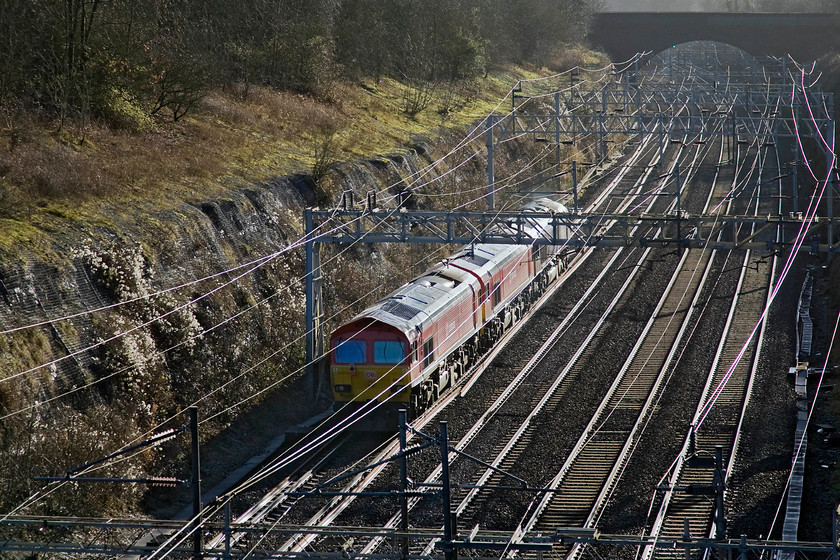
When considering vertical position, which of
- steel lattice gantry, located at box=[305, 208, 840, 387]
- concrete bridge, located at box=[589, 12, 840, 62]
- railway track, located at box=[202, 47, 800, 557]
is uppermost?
concrete bridge, located at box=[589, 12, 840, 62]

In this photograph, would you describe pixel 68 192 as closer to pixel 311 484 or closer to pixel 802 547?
pixel 311 484

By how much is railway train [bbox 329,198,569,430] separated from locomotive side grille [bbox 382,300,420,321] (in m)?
0.02

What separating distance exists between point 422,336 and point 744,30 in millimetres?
61376

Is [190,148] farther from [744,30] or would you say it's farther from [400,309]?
[744,30]

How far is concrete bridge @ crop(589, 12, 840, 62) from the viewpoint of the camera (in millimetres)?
74438

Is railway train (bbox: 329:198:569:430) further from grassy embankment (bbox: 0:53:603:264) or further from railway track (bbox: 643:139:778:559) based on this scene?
grassy embankment (bbox: 0:53:603:264)

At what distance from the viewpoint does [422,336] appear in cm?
2173

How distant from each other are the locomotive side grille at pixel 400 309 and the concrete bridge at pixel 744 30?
5822cm

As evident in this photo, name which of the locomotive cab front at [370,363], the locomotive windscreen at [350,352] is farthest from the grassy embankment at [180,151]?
the locomotive cab front at [370,363]

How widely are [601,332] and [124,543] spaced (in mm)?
16126

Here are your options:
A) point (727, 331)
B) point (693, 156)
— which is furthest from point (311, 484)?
point (693, 156)

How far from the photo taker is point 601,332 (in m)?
28.6

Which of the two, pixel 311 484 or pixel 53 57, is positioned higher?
pixel 53 57

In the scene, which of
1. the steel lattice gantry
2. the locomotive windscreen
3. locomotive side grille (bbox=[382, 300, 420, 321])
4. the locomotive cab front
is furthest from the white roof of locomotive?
the steel lattice gantry
